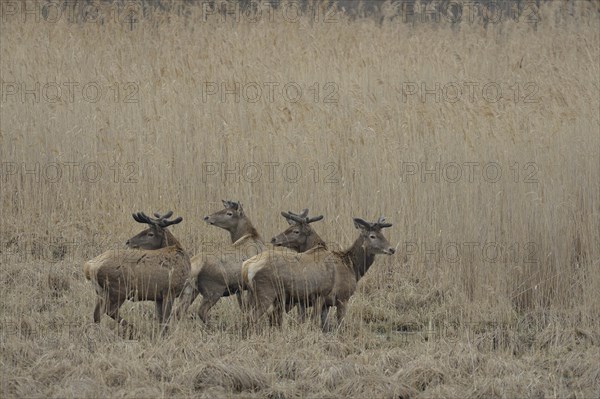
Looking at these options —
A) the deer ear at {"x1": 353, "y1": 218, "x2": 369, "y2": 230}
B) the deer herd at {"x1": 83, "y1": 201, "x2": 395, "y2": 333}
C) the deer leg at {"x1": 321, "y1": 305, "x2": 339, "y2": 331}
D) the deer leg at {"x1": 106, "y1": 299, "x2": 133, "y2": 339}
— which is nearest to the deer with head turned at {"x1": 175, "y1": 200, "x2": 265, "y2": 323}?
the deer herd at {"x1": 83, "y1": 201, "x2": 395, "y2": 333}

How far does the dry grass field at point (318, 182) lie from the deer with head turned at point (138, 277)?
20cm

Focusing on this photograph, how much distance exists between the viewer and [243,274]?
903cm

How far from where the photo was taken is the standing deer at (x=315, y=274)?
889 cm

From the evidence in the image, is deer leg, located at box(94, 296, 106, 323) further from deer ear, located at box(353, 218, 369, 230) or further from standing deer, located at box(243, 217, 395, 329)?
deer ear, located at box(353, 218, 369, 230)

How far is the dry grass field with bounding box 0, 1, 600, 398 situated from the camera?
25.8 feet

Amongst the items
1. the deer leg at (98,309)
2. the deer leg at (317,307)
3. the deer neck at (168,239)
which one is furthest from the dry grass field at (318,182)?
the deer neck at (168,239)

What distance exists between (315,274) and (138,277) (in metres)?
1.56

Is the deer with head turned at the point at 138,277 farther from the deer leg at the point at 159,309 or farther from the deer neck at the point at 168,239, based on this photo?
the deer neck at the point at 168,239

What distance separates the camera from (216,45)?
1642cm

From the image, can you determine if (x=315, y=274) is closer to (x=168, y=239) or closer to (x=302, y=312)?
(x=302, y=312)

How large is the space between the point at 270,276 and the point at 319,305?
0.63 metres

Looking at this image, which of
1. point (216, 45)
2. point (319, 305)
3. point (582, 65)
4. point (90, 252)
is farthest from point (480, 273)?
point (216, 45)

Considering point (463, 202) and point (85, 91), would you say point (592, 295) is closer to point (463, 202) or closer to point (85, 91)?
point (463, 202)

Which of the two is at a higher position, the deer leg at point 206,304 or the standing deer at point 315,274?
the standing deer at point 315,274
